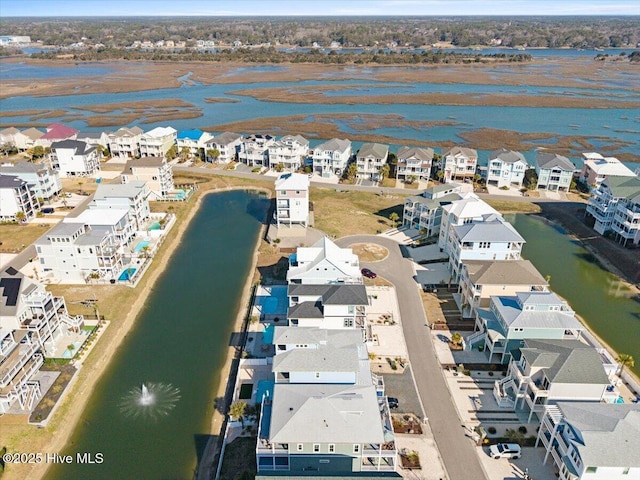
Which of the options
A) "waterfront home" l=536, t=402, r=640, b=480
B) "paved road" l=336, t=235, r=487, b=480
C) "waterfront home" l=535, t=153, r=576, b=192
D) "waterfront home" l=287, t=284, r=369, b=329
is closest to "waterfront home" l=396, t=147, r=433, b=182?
"waterfront home" l=535, t=153, r=576, b=192

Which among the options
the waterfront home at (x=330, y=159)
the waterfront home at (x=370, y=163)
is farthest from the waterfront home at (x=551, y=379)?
the waterfront home at (x=330, y=159)

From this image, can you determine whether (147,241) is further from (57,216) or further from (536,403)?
(536,403)

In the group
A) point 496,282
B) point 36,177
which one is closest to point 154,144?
point 36,177

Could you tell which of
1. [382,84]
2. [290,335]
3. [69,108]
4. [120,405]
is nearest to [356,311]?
[290,335]

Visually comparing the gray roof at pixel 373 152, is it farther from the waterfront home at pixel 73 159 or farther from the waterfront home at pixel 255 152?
the waterfront home at pixel 73 159

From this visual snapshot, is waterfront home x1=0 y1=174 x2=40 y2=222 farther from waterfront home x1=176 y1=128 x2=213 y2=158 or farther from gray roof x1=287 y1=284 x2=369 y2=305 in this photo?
gray roof x1=287 y1=284 x2=369 y2=305

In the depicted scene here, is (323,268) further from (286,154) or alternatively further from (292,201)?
(286,154)
